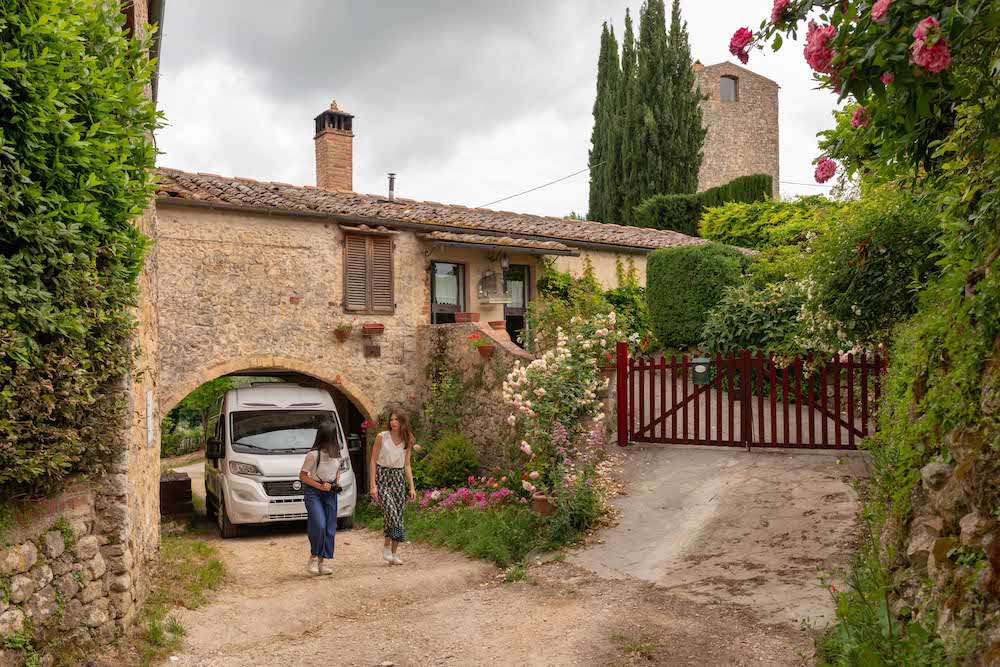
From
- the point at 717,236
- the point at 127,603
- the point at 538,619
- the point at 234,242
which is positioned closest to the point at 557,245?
the point at 234,242

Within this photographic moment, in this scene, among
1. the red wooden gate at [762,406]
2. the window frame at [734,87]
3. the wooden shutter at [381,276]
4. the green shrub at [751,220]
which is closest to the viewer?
→ the red wooden gate at [762,406]

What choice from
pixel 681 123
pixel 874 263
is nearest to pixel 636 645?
pixel 874 263

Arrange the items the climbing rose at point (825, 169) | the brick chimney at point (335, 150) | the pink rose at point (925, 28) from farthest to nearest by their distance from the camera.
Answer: the brick chimney at point (335, 150)
the climbing rose at point (825, 169)
the pink rose at point (925, 28)

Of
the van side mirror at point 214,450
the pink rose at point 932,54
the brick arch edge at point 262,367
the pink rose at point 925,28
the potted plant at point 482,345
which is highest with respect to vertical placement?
the pink rose at point 925,28

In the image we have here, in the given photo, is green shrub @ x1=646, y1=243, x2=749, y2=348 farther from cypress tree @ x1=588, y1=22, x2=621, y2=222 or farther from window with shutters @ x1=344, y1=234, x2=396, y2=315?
cypress tree @ x1=588, y1=22, x2=621, y2=222

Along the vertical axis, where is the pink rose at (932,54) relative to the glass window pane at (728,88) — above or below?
below

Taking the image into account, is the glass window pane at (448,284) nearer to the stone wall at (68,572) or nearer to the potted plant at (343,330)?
the potted plant at (343,330)

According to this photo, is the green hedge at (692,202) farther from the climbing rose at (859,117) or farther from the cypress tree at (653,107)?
the climbing rose at (859,117)

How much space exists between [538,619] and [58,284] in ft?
13.6

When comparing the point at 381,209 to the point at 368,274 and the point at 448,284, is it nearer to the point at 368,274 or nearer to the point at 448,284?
the point at 368,274

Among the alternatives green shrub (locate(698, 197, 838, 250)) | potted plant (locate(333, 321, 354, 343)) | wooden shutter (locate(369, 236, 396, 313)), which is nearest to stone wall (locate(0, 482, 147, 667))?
potted plant (locate(333, 321, 354, 343))

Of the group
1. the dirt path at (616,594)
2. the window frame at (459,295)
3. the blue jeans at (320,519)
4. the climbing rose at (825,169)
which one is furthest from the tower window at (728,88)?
the blue jeans at (320,519)

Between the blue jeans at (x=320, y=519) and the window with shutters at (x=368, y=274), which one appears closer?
the blue jeans at (x=320, y=519)

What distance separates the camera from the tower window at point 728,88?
33.3m
